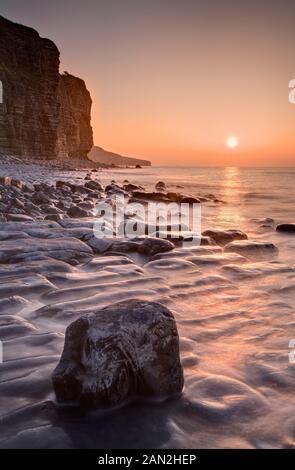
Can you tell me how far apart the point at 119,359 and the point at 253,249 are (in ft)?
12.5

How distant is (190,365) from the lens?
212 cm

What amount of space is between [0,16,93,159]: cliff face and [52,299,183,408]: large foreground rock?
157 ft

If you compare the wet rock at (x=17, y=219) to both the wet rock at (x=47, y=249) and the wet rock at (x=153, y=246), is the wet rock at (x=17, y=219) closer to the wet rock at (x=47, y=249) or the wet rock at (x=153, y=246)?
the wet rock at (x=47, y=249)

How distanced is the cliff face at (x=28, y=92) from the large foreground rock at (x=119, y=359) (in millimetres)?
47989

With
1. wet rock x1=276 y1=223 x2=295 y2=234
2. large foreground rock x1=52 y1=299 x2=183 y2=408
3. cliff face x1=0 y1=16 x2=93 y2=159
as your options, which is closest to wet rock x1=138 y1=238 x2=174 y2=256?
large foreground rock x1=52 y1=299 x2=183 y2=408

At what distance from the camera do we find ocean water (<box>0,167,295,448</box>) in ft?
5.06

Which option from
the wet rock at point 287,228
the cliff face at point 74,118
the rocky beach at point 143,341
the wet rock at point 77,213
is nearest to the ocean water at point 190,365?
the rocky beach at point 143,341

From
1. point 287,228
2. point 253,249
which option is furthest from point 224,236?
point 287,228

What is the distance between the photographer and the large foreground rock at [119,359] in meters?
1.69

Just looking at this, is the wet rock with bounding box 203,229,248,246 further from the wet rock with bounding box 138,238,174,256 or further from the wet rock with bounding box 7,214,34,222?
the wet rock with bounding box 7,214,34,222

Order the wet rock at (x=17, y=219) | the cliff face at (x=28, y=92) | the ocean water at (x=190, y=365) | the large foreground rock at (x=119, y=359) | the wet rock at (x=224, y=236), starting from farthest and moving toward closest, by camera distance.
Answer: the cliff face at (x=28, y=92), the wet rock at (x=17, y=219), the wet rock at (x=224, y=236), the large foreground rock at (x=119, y=359), the ocean water at (x=190, y=365)

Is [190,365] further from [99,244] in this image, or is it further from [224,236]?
[224,236]
